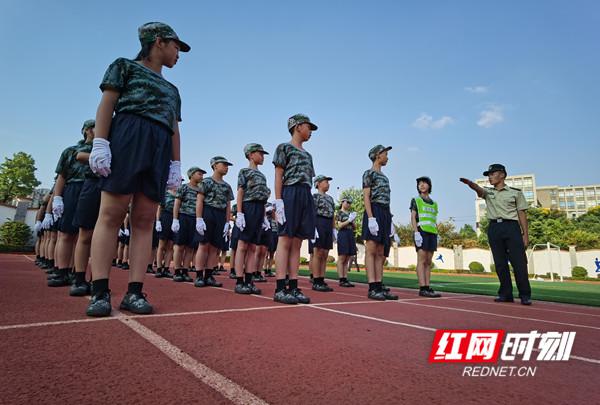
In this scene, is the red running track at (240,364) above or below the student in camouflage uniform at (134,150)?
below

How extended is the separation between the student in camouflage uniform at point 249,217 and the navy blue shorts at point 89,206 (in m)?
2.02

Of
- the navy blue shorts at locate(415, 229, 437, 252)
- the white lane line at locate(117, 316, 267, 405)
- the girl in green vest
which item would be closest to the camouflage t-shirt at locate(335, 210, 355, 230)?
the girl in green vest

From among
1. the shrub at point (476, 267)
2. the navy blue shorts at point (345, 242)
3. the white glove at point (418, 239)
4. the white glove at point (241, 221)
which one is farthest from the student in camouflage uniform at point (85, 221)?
the shrub at point (476, 267)

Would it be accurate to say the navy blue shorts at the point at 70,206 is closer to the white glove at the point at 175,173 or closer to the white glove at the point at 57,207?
the white glove at the point at 57,207

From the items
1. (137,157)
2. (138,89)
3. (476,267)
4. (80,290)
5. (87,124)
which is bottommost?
(476,267)

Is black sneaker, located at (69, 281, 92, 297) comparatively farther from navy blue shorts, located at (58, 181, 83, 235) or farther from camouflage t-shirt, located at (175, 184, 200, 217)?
camouflage t-shirt, located at (175, 184, 200, 217)

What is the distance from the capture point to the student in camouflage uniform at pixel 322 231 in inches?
271

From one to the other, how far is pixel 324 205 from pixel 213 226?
9.66 ft

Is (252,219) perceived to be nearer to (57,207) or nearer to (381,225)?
(381,225)

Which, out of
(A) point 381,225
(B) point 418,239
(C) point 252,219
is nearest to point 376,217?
(A) point 381,225

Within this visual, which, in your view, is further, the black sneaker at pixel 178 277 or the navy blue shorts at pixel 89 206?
the black sneaker at pixel 178 277

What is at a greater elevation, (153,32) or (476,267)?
(153,32)

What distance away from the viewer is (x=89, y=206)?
378 cm

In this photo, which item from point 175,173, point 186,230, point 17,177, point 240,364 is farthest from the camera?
point 17,177
